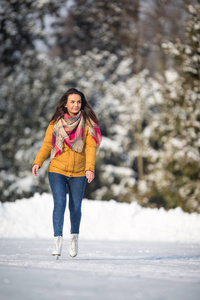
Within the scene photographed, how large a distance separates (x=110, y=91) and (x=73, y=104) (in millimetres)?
21205

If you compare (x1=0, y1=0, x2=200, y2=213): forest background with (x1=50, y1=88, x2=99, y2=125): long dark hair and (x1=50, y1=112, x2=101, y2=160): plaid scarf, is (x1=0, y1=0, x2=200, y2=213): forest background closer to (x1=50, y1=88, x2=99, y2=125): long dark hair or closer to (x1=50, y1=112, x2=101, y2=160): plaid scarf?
(x1=50, y1=88, x2=99, y2=125): long dark hair

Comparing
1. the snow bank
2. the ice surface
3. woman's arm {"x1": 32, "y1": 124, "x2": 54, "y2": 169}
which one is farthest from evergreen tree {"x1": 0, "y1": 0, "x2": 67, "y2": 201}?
the ice surface

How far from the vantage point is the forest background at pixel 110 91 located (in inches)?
827

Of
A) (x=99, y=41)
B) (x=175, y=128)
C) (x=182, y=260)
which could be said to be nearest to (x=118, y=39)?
(x=99, y=41)

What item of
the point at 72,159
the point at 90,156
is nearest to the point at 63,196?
the point at 72,159

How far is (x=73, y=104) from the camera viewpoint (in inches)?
226

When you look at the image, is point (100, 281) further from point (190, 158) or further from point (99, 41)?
point (99, 41)

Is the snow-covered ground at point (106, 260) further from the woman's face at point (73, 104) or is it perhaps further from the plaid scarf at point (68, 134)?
the woman's face at point (73, 104)

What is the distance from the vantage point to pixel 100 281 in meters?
3.84

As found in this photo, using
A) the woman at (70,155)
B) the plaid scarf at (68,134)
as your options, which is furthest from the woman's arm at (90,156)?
the plaid scarf at (68,134)

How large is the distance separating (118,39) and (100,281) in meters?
25.6

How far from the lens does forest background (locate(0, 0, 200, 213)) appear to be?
21.0 meters

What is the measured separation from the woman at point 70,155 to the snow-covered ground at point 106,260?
49 cm

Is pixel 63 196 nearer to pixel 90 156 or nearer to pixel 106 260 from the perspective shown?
pixel 90 156
